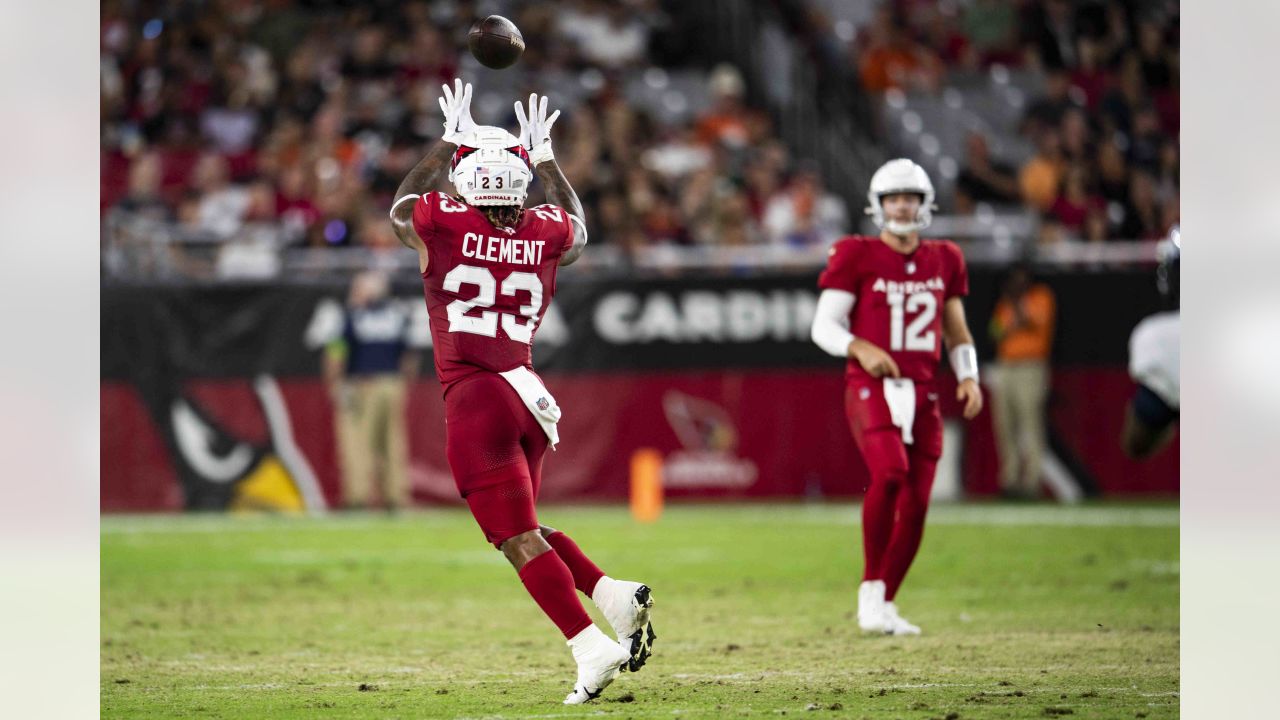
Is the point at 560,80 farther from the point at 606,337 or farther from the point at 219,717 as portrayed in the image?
the point at 219,717

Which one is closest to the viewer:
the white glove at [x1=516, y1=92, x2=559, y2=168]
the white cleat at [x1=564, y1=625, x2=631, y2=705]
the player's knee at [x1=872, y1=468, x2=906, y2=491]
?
the white cleat at [x1=564, y1=625, x2=631, y2=705]

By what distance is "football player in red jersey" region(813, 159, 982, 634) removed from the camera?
785 cm

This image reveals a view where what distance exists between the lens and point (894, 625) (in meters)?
7.82

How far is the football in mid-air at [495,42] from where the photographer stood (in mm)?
6773

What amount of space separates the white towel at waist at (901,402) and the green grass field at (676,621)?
99 centimetres

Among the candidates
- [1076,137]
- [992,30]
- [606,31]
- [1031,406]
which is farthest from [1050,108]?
[606,31]

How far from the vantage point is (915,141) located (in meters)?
18.0

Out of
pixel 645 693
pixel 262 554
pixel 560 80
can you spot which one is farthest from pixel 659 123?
pixel 645 693

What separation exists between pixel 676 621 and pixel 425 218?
10.1 ft

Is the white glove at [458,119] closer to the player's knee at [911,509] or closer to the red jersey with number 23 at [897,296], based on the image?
the red jersey with number 23 at [897,296]

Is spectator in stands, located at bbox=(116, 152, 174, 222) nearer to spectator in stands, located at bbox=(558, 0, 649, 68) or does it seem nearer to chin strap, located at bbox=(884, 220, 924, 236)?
spectator in stands, located at bbox=(558, 0, 649, 68)

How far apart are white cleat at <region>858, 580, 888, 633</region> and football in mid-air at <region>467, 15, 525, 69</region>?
2.97m

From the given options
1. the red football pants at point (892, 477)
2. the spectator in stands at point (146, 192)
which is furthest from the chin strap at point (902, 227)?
the spectator in stands at point (146, 192)

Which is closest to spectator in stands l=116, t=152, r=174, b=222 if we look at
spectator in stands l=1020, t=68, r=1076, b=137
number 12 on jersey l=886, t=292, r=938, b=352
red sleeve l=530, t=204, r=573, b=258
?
spectator in stands l=1020, t=68, r=1076, b=137
